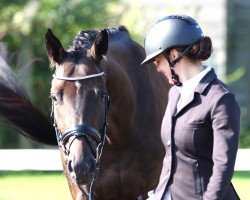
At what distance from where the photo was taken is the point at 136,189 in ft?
20.8

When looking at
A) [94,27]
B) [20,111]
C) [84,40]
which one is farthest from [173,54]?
[94,27]

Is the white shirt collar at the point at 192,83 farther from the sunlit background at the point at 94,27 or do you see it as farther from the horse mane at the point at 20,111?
the sunlit background at the point at 94,27

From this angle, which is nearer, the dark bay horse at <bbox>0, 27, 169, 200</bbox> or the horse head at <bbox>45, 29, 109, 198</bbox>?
the horse head at <bbox>45, 29, 109, 198</bbox>

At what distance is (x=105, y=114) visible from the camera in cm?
566

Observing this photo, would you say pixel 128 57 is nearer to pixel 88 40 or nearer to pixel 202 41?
pixel 88 40

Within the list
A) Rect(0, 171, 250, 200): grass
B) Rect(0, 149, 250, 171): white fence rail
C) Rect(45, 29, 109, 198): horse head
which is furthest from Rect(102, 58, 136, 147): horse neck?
Rect(0, 171, 250, 200): grass

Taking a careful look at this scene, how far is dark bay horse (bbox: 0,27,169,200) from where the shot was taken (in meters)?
5.38

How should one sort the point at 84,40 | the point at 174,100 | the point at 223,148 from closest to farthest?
the point at 223,148 < the point at 174,100 < the point at 84,40

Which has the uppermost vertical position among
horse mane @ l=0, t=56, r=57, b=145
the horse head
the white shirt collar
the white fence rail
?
the white shirt collar

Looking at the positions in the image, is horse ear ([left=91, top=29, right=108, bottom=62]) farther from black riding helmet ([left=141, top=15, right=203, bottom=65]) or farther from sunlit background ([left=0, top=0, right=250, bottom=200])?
sunlit background ([left=0, top=0, right=250, bottom=200])

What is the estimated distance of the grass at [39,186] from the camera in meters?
10.9

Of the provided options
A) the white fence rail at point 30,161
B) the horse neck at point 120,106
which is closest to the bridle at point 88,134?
the horse neck at point 120,106

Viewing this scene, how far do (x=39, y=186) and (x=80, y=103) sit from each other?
23.2ft

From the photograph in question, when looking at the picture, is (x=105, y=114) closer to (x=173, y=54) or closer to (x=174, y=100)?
(x=174, y=100)
